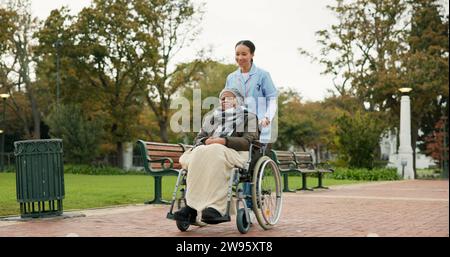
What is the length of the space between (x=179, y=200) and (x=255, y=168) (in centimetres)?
76

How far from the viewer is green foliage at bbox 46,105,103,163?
99.9 feet

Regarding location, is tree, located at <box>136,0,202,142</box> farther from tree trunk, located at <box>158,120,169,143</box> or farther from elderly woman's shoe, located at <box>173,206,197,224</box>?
elderly woman's shoe, located at <box>173,206,197,224</box>

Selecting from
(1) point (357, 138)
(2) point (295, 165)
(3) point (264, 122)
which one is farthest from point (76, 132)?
(3) point (264, 122)

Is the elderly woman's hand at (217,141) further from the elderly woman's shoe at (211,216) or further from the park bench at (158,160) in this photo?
the park bench at (158,160)

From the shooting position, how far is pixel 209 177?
5.19 metres

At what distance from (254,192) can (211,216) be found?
56 cm

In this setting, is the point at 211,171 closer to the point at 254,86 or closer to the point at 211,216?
the point at 211,216

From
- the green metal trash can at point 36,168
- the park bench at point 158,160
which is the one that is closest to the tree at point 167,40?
the park bench at point 158,160

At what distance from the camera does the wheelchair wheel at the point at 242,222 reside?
536cm
